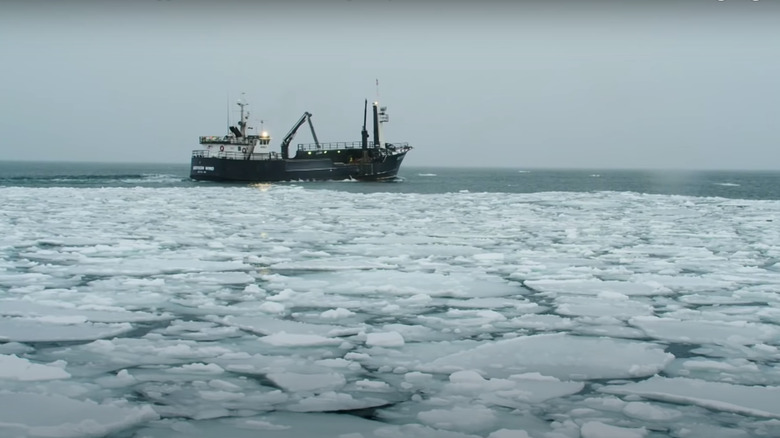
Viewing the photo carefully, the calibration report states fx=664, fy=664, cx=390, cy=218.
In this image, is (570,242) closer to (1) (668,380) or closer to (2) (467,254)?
(2) (467,254)

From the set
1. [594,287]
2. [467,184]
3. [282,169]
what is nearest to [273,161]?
[282,169]

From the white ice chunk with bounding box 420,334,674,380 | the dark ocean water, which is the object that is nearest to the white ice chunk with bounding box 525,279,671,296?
the white ice chunk with bounding box 420,334,674,380

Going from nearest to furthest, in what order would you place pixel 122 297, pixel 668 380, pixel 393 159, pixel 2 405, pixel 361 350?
pixel 2 405
pixel 668 380
pixel 361 350
pixel 122 297
pixel 393 159

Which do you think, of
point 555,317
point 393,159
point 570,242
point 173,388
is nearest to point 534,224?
point 570,242

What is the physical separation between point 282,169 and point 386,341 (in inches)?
1652

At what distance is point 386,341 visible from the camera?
399 cm

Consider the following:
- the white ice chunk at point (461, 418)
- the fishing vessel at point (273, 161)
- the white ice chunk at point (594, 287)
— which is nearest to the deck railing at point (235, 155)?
the fishing vessel at point (273, 161)

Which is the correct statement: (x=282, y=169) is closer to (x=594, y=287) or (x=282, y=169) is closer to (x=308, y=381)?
(x=594, y=287)

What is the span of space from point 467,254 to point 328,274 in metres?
2.24

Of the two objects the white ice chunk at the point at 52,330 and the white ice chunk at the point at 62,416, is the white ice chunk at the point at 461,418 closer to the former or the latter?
the white ice chunk at the point at 62,416

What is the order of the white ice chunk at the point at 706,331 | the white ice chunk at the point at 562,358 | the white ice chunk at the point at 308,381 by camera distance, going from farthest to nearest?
1. the white ice chunk at the point at 706,331
2. the white ice chunk at the point at 562,358
3. the white ice chunk at the point at 308,381

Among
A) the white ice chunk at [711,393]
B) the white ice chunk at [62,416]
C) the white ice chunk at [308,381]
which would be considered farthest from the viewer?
the white ice chunk at [308,381]

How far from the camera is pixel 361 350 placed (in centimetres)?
384

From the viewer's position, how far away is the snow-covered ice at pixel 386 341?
9.13 ft
